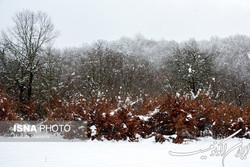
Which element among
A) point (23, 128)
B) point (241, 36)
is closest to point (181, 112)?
point (23, 128)

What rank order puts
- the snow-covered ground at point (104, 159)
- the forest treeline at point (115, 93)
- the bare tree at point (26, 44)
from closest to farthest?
the snow-covered ground at point (104, 159)
the forest treeline at point (115, 93)
the bare tree at point (26, 44)

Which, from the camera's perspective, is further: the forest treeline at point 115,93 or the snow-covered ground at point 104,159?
the forest treeline at point 115,93

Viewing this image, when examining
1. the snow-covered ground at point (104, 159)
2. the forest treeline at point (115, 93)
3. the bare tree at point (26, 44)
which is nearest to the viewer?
the snow-covered ground at point (104, 159)

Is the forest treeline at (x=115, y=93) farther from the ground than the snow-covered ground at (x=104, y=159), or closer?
farther from the ground

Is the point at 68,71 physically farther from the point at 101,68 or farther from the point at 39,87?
the point at 39,87

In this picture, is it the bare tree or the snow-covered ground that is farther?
the bare tree

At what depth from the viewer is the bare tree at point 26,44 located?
13.1 m

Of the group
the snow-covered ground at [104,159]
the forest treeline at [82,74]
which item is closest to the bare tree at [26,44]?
the forest treeline at [82,74]

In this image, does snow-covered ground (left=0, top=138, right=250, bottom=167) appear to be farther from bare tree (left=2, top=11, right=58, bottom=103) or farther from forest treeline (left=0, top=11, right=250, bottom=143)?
bare tree (left=2, top=11, right=58, bottom=103)

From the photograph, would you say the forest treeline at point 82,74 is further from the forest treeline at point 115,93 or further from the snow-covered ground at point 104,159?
the snow-covered ground at point 104,159

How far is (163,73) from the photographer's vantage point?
21.5 metres

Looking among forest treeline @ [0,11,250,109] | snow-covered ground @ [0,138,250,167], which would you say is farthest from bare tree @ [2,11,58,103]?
snow-covered ground @ [0,138,250,167]

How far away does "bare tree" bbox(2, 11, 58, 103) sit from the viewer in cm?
1305

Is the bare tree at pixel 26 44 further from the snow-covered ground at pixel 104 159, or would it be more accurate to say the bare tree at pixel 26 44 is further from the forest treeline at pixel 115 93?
the snow-covered ground at pixel 104 159
